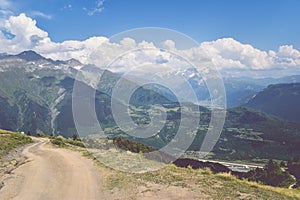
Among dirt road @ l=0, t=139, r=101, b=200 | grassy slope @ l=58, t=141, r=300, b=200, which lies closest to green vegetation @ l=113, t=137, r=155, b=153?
dirt road @ l=0, t=139, r=101, b=200

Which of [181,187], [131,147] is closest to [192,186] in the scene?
[181,187]

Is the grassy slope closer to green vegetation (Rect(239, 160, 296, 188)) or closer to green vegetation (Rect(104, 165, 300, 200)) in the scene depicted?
green vegetation (Rect(104, 165, 300, 200))

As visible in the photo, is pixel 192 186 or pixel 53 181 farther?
pixel 53 181

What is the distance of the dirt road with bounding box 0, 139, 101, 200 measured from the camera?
73.8ft

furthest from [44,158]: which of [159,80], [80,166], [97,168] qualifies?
[159,80]

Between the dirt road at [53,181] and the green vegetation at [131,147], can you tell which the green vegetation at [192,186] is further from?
the green vegetation at [131,147]

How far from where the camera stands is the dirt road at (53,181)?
22.5 m

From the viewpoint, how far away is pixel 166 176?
2742cm

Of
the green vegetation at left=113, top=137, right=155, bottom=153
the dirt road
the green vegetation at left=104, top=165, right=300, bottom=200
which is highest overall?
the green vegetation at left=104, top=165, right=300, bottom=200

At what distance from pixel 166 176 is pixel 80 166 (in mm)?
11437

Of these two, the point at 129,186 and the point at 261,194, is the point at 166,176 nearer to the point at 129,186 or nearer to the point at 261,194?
the point at 129,186

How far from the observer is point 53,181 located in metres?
26.2

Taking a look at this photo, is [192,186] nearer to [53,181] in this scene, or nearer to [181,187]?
[181,187]

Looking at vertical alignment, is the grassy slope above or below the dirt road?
above
